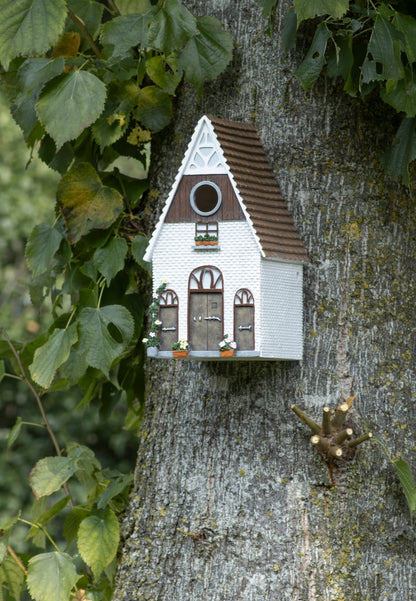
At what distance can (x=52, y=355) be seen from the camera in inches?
59.8

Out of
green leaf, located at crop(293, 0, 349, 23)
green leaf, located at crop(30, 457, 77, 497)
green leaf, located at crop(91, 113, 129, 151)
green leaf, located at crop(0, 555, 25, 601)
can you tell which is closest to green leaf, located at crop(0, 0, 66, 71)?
green leaf, located at crop(91, 113, 129, 151)

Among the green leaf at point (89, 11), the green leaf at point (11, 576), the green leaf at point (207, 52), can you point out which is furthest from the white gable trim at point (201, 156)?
the green leaf at point (11, 576)

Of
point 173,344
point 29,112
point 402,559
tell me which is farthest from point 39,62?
point 402,559

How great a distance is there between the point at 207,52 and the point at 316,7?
272mm

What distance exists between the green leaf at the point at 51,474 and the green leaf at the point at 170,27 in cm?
89

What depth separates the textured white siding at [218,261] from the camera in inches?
52.8

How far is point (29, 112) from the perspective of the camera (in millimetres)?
1572

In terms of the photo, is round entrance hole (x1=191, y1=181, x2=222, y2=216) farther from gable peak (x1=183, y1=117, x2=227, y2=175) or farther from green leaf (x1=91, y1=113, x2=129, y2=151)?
green leaf (x1=91, y1=113, x2=129, y2=151)

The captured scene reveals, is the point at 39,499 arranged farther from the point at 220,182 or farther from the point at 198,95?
the point at 198,95

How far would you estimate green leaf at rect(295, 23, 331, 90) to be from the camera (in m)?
1.36

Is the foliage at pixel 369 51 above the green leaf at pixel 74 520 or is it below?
above

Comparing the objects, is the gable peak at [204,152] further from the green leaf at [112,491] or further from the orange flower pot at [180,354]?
the green leaf at [112,491]

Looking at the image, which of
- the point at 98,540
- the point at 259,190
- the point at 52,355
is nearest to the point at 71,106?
the point at 259,190

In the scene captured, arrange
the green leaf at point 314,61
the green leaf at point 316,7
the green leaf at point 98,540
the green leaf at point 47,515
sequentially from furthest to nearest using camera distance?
the green leaf at point 47,515, the green leaf at point 98,540, the green leaf at point 314,61, the green leaf at point 316,7
